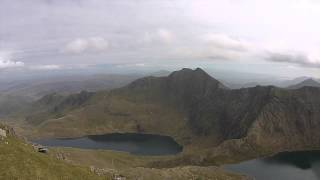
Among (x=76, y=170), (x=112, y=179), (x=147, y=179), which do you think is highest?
(x=76, y=170)

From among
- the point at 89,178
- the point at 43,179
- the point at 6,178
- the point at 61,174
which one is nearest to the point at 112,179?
the point at 89,178

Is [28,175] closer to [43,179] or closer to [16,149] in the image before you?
[43,179]

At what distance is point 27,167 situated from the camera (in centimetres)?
8000

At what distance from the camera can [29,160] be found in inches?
3285

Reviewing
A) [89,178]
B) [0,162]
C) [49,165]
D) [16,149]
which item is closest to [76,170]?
[89,178]

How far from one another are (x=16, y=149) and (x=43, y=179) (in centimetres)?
1329

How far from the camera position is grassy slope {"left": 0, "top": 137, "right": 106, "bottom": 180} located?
75.6 meters

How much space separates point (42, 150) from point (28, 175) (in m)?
33.0

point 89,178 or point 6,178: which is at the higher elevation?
point 6,178

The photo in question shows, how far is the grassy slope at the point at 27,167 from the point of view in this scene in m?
75.6

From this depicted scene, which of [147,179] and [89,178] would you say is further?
[147,179]

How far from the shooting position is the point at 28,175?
77.1 meters

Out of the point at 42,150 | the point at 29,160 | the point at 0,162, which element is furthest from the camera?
the point at 42,150

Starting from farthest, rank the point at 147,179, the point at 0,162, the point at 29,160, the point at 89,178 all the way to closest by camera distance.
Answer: the point at 147,179
the point at 89,178
the point at 29,160
the point at 0,162
